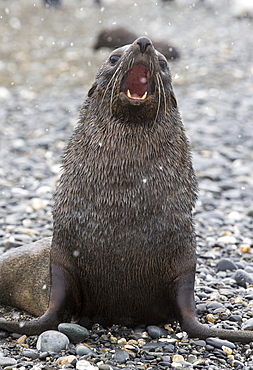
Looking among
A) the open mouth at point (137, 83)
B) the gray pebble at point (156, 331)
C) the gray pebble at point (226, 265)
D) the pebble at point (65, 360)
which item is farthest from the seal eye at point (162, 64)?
the gray pebble at point (226, 265)

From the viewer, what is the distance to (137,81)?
445 centimetres

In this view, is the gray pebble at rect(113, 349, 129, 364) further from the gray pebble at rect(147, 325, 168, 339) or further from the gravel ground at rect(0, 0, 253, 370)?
the gray pebble at rect(147, 325, 168, 339)

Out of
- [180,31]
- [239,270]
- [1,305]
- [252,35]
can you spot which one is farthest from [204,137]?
[180,31]

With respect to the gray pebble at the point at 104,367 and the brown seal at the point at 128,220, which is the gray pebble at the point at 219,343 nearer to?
the brown seal at the point at 128,220

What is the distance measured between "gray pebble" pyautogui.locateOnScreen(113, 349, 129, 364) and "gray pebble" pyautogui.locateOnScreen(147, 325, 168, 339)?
0.32 metres

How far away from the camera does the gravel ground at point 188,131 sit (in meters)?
4.23

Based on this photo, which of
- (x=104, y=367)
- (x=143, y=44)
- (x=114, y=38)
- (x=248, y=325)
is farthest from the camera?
(x=114, y=38)

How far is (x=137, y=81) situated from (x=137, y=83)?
19mm

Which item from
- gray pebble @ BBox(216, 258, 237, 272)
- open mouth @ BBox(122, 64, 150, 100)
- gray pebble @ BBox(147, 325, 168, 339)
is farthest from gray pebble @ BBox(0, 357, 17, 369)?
gray pebble @ BBox(216, 258, 237, 272)

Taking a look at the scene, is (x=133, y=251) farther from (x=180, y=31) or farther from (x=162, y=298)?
(x=180, y=31)

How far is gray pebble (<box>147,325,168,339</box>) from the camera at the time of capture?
4.34m

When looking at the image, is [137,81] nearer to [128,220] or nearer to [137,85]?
[137,85]

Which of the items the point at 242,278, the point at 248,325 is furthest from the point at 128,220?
the point at 242,278

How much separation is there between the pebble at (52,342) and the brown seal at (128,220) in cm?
11
